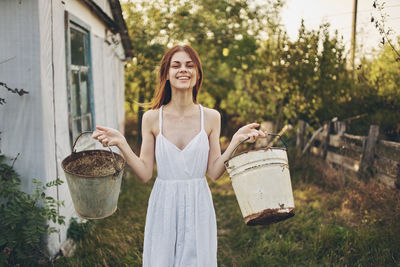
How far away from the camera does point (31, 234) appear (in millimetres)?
2908

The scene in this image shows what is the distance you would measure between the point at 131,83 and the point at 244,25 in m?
4.32

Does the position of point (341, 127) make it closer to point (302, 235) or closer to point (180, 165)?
point (302, 235)

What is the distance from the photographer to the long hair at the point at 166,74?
7.66 feet

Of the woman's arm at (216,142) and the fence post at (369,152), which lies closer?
the woman's arm at (216,142)

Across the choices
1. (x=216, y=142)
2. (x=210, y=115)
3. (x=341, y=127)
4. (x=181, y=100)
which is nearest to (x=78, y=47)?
(x=181, y=100)

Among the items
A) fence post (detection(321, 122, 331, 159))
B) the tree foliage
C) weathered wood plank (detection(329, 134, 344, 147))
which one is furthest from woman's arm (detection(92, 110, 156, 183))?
fence post (detection(321, 122, 331, 159))

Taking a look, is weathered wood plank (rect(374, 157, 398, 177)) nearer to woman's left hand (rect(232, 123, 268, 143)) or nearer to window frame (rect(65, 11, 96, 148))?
woman's left hand (rect(232, 123, 268, 143))

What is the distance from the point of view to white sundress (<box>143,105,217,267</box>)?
2.10 m

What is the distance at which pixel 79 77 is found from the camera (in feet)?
15.2

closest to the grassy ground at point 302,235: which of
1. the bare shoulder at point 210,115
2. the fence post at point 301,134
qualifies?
the bare shoulder at point 210,115

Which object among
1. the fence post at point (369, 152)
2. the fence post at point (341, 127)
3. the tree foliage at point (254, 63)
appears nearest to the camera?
the fence post at point (369, 152)

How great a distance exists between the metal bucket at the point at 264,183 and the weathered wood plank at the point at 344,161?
4173 mm

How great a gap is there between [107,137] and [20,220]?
1515mm

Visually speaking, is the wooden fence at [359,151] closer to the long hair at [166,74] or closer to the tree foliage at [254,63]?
the tree foliage at [254,63]
